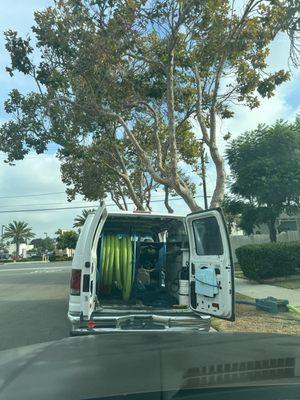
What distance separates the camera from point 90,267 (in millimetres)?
7117

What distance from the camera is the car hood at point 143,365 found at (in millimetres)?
2115

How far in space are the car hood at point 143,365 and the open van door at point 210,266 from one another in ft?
10.6

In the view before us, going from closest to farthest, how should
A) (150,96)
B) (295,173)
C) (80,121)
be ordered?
(150,96) < (80,121) < (295,173)

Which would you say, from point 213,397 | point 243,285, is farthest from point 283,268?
point 213,397

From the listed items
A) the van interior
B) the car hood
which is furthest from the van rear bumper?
the car hood

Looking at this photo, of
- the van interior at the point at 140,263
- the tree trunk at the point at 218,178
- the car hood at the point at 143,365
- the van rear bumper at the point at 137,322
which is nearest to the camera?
the car hood at the point at 143,365

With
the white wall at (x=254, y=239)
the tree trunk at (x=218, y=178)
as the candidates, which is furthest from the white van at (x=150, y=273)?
the white wall at (x=254, y=239)

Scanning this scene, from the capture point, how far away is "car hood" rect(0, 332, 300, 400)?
6.94 feet

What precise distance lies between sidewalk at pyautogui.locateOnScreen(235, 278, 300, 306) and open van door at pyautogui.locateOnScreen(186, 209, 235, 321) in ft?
17.7

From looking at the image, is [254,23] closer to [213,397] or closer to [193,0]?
[193,0]

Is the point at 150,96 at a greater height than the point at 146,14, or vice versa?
the point at 146,14

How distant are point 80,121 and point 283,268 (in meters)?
8.28

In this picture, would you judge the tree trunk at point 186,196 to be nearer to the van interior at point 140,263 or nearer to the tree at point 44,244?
the van interior at point 140,263

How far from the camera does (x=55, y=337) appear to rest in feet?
29.3
